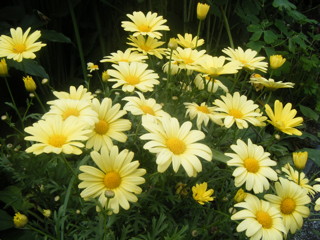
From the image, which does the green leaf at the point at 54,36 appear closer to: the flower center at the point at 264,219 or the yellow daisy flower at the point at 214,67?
the yellow daisy flower at the point at 214,67

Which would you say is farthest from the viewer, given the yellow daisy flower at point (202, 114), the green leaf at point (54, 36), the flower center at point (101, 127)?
the green leaf at point (54, 36)

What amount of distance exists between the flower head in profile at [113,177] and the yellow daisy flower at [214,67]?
15.0 inches

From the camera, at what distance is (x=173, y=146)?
900 millimetres

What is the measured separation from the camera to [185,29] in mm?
2240

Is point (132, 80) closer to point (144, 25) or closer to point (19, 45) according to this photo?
point (144, 25)

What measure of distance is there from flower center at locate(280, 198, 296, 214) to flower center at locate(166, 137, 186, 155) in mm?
336

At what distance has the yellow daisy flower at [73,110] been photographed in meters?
0.90

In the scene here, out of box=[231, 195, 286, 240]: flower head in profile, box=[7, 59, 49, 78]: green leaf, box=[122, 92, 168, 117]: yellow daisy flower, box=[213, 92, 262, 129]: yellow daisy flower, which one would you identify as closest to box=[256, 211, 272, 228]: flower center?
box=[231, 195, 286, 240]: flower head in profile

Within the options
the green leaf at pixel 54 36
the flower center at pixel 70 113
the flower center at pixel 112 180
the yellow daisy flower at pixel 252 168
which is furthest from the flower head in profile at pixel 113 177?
the green leaf at pixel 54 36

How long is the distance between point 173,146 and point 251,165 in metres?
0.23

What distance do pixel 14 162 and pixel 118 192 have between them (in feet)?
1.58

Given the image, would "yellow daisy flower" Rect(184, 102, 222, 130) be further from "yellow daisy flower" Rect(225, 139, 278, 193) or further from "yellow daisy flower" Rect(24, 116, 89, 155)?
"yellow daisy flower" Rect(24, 116, 89, 155)

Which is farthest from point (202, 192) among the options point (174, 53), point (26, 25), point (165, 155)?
point (26, 25)

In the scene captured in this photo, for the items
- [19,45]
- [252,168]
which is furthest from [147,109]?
[19,45]
